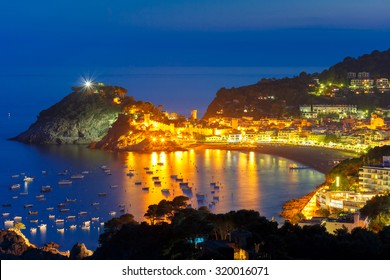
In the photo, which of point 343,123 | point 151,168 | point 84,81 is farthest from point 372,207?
point 84,81

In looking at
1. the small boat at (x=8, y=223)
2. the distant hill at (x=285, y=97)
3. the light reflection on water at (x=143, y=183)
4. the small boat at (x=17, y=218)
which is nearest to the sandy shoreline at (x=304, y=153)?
the light reflection on water at (x=143, y=183)

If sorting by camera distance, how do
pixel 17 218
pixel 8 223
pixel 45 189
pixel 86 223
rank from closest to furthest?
1. pixel 86 223
2. pixel 8 223
3. pixel 17 218
4. pixel 45 189

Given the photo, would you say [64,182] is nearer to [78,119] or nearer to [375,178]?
[375,178]

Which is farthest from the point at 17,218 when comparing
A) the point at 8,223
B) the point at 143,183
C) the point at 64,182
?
the point at 143,183

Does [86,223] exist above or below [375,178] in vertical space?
below

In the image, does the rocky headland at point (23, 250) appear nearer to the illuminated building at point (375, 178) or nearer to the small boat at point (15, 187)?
the illuminated building at point (375, 178)

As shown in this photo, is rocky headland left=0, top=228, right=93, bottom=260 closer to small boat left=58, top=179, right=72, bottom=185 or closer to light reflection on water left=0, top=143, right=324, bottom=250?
light reflection on water left=0, top=143, right=324, bottom=250

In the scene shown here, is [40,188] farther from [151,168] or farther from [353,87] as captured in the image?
[353,87]
